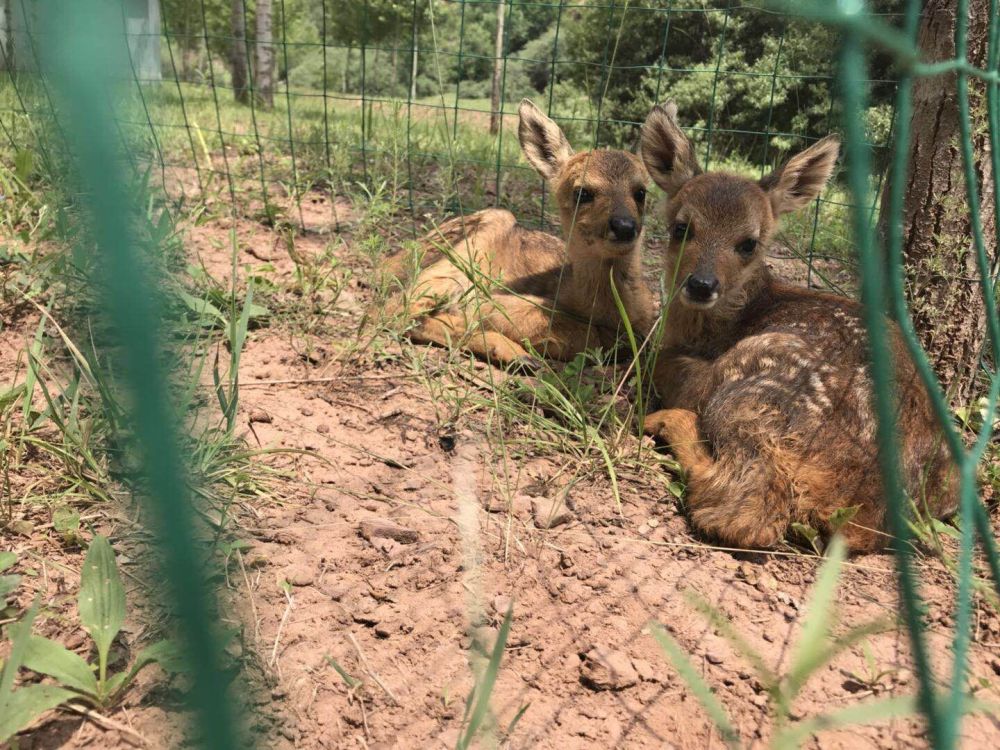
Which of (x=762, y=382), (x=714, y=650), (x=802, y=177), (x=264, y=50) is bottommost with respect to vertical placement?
(x=714, y=650)

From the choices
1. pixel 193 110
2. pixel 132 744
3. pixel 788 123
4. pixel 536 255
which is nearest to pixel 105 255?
pixel 132 744

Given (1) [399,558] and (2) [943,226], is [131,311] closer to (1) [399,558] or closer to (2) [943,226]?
(1) [399,558]

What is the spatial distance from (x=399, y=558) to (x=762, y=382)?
6.42ft

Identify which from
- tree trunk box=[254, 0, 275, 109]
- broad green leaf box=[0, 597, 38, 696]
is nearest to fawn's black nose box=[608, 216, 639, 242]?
broad green leaf box=[0, 597, 38, 696]

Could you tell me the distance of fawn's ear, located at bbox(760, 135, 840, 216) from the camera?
15.0 ft

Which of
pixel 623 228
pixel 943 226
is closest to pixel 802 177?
pixel 943 226

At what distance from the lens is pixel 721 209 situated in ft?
14.8

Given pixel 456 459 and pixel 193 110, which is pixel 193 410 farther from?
pixel 193 110

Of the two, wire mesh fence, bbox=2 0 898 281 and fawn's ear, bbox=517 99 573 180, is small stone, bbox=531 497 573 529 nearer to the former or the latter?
wire mesh fence, bbox=2 0 898 281

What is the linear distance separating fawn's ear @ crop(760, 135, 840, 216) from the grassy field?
1.50 m

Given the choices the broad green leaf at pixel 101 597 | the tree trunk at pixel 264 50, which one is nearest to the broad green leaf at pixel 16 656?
the broad green leaf at pixel 101 597

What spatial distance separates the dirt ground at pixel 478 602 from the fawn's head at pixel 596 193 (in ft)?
6.06

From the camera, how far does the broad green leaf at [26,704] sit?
1920 mm

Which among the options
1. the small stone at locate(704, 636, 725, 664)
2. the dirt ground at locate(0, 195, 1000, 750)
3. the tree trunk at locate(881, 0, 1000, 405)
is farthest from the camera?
the tree trunk at locate(881, 0, 1000, 405)
